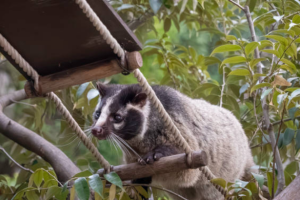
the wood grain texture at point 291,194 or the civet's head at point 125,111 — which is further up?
the civet's head at point 125,111

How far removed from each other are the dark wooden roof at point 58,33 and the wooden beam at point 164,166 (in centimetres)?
59

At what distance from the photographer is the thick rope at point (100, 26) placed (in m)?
1.78

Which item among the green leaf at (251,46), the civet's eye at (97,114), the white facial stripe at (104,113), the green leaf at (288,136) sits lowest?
the green leaf at (288,136)

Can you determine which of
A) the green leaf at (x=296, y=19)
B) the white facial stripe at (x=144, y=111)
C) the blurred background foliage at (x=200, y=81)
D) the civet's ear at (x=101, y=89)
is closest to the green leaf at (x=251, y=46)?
the green leaf at (x=296, y=19)

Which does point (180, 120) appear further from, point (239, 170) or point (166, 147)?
point (239, 170)

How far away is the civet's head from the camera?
258 cm

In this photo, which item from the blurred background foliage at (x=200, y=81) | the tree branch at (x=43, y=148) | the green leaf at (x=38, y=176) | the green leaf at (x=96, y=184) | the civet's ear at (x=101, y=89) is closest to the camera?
the green leaf at (x=96, y=184)

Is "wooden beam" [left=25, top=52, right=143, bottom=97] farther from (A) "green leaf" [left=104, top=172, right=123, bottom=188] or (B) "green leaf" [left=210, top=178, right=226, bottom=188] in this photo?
(B) "green leaf" [left=210, top=178, right=226, bottom=188]

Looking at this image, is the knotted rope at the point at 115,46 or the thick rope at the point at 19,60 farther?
the thick rope at the point at 19,60

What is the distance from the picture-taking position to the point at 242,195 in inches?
86.1

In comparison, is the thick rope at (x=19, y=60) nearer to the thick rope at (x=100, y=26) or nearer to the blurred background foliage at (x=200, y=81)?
the thick rope at (x=100, y=26)

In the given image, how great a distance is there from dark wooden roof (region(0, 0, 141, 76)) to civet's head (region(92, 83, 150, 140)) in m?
0.43

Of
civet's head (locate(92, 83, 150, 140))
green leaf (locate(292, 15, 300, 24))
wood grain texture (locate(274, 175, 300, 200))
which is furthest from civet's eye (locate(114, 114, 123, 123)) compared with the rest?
green leaf (locate(292, 15, 300, 24))

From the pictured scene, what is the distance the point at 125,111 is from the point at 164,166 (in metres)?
0.53
